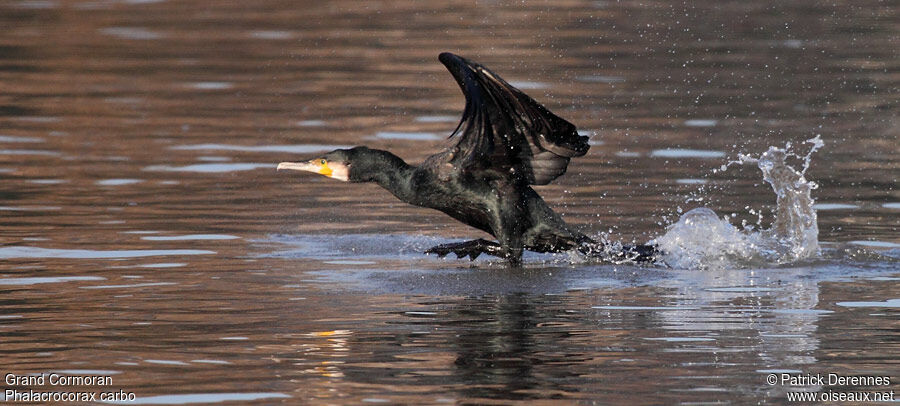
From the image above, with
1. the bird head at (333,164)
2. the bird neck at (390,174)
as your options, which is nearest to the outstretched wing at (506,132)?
the bird neck at (390,174)

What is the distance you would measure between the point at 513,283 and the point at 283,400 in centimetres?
284

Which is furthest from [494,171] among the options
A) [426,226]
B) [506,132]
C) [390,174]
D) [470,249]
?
[426,226]

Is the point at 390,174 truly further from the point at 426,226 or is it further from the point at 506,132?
the point at 426,226

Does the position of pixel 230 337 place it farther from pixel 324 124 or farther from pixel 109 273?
pixel 324 124

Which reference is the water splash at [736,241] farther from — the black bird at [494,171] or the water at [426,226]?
the black bird at [494,171]

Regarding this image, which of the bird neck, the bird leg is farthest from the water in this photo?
the bird neck

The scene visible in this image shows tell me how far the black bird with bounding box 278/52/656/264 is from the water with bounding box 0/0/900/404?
198 millimetres

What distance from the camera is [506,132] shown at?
9281mm

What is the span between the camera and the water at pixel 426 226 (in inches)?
284

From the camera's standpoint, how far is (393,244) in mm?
10391

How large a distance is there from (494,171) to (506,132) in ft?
0.94

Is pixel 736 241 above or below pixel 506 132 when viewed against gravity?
below

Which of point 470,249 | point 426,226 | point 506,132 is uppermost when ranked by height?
point 506,132

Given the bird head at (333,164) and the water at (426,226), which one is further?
the bird head at (333,164)
